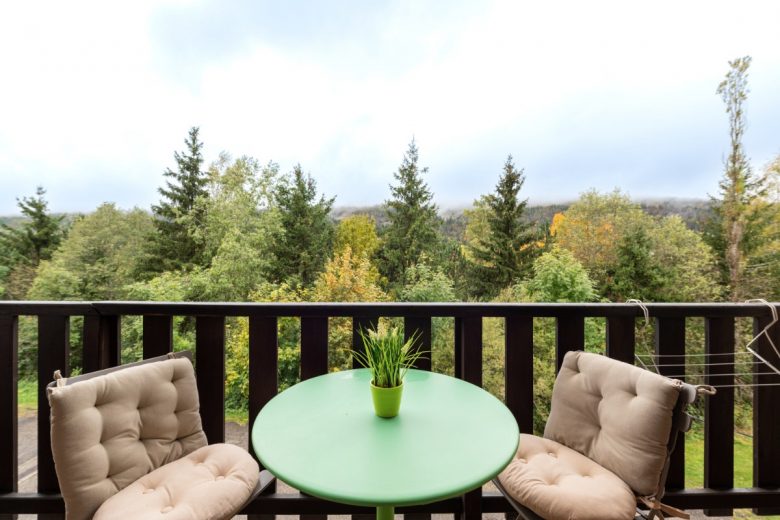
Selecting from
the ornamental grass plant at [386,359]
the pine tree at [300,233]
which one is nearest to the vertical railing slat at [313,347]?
the ornamental grass plant at [386,359]

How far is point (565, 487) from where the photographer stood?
103 cm

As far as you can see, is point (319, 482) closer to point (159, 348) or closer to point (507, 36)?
point (159, 348)

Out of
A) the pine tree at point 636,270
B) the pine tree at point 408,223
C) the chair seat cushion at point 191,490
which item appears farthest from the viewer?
the pine tree at point 408,223

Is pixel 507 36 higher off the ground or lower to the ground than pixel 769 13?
higher

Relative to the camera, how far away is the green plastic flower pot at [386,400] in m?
0.98

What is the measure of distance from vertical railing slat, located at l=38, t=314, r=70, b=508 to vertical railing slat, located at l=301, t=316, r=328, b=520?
1.02m

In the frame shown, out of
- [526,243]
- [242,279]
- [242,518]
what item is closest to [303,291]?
[242,279]

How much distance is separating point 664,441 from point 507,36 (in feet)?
28.4

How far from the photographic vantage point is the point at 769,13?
560 centimetres

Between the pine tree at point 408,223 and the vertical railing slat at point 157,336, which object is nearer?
the vertical railing slat at point 157,336

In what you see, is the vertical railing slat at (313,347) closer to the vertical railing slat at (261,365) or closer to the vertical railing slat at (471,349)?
the vertical railing slat at (261,365)

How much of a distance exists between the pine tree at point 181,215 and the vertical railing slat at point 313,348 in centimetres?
1679

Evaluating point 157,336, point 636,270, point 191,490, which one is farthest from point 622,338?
point 636,270

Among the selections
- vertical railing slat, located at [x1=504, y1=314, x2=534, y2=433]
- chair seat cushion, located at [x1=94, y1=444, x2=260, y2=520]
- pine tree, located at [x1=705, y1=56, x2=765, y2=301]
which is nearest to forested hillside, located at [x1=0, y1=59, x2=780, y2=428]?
pine tree, located at [x1=705, y1=56, x2=765, y2=301]
